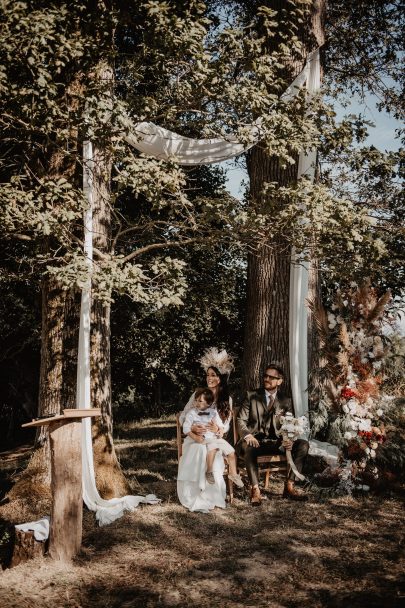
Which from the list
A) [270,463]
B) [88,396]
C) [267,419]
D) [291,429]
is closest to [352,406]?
[291,429]

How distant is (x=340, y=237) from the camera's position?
5.80 m

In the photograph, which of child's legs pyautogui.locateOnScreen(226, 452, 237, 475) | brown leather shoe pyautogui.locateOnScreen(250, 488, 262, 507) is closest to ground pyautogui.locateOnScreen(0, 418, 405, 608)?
brown leather shoe pyautogui.locateOnScreen(250, 488, 262, 507)

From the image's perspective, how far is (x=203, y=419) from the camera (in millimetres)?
6570

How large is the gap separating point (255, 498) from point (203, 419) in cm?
111

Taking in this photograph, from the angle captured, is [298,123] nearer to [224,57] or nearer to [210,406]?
[224,57]

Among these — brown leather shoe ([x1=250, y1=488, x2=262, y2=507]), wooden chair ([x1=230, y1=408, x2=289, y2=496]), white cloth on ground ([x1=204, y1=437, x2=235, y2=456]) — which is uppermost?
white cloth on ground ([x1=204, y1=437, x2=235, y2=456])

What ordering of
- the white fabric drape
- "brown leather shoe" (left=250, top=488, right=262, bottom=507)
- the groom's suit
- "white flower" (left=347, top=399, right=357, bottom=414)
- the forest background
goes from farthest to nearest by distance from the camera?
the groom's suit
"white flower" (left=347, top=399, right=357, bottom=414)
"brown leather shoe" (left=250, top=488, right=262, bottom=507)
the white fabric drape
the forest background

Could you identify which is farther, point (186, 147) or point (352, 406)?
point (186, 147)

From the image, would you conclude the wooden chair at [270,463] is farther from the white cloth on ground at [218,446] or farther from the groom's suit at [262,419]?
the white cloth on ground at [218,446]

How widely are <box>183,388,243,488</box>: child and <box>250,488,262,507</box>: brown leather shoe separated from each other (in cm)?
21

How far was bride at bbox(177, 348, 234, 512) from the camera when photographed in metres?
5.98

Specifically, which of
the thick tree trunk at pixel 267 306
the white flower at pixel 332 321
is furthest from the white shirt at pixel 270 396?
the white flower at pixel 332 321

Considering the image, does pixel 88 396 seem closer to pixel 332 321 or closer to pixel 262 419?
pixel 262 419

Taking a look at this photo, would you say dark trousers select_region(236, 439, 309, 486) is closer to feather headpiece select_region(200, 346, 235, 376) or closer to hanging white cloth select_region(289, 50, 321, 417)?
hanging white cloth select_region(289, 50, 321, 417)
